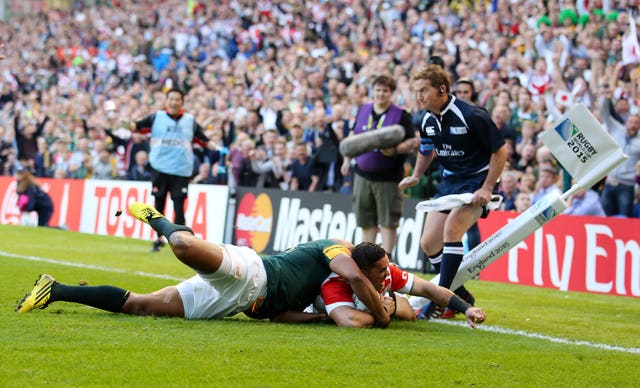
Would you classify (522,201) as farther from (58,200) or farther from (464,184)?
(58,200)

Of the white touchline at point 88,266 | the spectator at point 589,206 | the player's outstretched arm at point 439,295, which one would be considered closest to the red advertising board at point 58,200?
the white touchline at point 88,266

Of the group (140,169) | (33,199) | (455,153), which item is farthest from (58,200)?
(455,153)

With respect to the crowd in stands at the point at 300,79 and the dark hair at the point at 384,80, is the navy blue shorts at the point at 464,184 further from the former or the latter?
the crowd in stands at the point at 300,79

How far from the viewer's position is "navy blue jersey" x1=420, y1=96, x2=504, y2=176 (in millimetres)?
8523

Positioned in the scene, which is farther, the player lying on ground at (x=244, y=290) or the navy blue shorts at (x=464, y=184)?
the navy blue shorts at (x=464, y=184)

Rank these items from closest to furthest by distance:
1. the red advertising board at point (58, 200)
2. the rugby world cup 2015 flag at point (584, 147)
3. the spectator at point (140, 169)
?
the rugby world cup 2015 flag at point (584, 147) → the spectator at point (140, 169) → the red advertising board at point (58, 200)

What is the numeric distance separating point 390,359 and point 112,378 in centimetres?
172

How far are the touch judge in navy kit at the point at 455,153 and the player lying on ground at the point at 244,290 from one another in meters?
1.22

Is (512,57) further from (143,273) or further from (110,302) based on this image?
(110,302)

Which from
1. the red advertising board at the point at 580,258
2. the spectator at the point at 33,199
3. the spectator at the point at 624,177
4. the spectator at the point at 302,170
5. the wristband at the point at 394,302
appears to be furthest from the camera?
the spectator at the point at 33,199

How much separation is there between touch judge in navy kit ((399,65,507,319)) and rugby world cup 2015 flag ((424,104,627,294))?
0.25m

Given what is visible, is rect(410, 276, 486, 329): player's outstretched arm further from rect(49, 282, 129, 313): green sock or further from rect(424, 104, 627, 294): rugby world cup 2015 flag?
rect(49, 282, 129, 313): green sock

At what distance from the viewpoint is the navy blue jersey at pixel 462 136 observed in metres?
8.52

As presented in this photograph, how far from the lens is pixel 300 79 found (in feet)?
74.7
